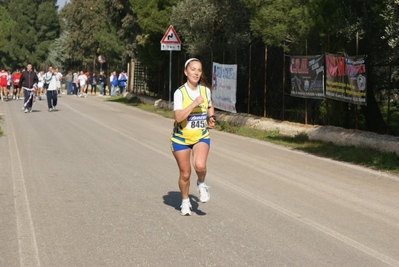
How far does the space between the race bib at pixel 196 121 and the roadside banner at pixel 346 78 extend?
7.91m

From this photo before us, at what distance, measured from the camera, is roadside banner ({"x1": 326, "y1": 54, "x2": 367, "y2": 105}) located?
1588cm

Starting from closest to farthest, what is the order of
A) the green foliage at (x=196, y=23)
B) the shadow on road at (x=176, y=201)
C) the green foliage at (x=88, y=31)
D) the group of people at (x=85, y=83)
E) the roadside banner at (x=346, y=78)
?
the shadow on road at (x=176, y=201)
the roadside banner at (x=346, y=78)
the green foliage at (x=196, y=23)
the group of people at (x=85, y=83)
the green foliage at (x=88, y=31)

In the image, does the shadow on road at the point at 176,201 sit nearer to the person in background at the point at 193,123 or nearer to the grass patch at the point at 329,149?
the person in background at the point at 193,123

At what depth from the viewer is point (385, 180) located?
12.4 meters

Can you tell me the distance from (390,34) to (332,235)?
6.21 meters

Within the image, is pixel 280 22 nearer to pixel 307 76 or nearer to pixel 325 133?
pixel 307 76

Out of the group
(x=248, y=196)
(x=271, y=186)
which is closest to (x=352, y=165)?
(x=271, y=186)

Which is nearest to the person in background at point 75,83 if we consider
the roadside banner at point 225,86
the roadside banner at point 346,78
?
the roadside banner at point 225,86

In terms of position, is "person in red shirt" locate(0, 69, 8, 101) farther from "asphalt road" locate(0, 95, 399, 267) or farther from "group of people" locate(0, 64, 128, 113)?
"asphalt road" locate(0, 95, 399, 267)

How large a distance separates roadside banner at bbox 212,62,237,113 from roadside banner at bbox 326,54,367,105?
6.01m

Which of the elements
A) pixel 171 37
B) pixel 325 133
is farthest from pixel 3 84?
pixel 325 133

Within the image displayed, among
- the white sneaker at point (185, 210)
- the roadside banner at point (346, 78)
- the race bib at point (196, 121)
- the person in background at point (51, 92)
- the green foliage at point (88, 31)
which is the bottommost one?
the white sneaker at point (185, 210)

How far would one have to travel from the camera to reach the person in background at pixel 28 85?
28.6m

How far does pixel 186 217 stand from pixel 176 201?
107 centimetres
